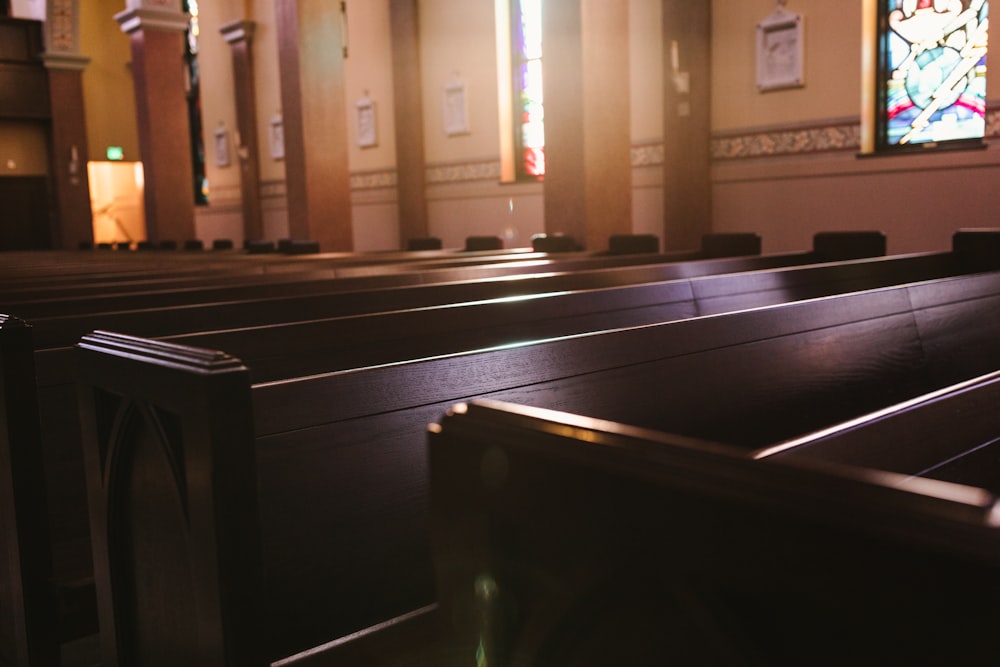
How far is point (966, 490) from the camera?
0.58 m

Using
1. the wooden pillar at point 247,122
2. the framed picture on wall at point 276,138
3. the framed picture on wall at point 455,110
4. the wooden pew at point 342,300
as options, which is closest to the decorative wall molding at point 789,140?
the framed picture on wall at point 455,110

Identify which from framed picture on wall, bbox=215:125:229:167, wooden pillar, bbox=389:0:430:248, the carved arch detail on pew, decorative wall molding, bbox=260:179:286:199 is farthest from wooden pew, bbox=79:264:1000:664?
framed picture on wall, bbox=215:125:229:167

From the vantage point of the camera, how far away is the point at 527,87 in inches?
411

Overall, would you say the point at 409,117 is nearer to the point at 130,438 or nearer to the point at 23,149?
the point at 23,149

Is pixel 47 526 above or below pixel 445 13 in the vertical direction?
below

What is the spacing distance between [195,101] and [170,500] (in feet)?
53.3

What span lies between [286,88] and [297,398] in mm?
7689

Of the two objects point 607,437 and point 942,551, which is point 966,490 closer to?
point 942,551

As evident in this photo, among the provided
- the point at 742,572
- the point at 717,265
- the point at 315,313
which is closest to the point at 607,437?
the point at 742,572

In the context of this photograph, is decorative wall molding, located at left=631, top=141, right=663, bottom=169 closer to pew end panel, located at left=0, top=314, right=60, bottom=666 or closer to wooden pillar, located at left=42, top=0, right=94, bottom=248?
pew end panel, located at left=0, top=314, right=60, bottom=666

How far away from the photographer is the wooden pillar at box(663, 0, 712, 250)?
8.32m

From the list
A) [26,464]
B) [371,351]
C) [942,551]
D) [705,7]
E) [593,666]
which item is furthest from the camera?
[705,7]

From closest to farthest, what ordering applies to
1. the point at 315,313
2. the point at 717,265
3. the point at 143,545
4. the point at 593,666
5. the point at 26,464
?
the point at 593,666, the point at 143,545, the point at 26,464, the point at 315,313, the point at 717,265

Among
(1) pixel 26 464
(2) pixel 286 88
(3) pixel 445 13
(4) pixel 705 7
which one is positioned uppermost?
(3) pixel 445 13
